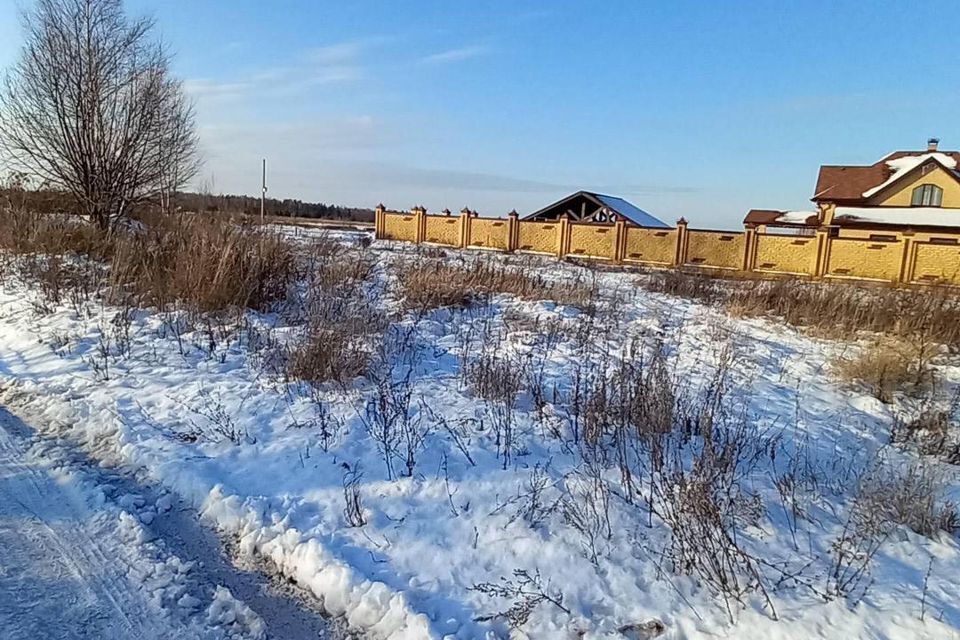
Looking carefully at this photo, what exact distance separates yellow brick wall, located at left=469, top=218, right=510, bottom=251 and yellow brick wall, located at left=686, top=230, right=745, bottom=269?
8.49 m

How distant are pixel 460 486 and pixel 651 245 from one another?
22742mm

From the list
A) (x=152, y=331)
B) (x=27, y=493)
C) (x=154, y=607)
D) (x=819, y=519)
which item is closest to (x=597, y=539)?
(x=819, y=519)

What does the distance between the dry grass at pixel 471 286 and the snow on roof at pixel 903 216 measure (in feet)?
82.4

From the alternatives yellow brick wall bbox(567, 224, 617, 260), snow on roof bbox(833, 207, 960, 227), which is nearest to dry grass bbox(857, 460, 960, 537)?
yellow brick wall bbox(567, 224, 617, 260)

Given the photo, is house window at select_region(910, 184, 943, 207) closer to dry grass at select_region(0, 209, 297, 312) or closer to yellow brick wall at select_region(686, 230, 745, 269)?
yellow brick wall at select_region(686, 230, 745, 269)

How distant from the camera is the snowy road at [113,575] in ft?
8.39

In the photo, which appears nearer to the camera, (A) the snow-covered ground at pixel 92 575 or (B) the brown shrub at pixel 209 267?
(A) the snow-covered ground at pixel 92 575

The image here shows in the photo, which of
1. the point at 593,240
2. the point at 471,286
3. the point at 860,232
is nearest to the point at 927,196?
the point at 860,232

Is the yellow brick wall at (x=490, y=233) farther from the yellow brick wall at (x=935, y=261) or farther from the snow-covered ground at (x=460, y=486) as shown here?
the snow-covered ground at (x=460, y=486)

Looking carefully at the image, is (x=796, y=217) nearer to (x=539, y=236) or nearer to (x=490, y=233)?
(x=539, y=236)

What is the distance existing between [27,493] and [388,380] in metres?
2.68

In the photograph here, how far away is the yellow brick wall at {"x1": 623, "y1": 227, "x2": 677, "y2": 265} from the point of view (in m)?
24.4

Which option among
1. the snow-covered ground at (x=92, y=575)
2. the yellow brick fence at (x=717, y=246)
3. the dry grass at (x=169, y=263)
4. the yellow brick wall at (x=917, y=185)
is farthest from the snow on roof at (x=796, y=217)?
the snow-covered ground at (x=92, y=575)

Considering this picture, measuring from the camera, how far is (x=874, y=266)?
20.9 metres
